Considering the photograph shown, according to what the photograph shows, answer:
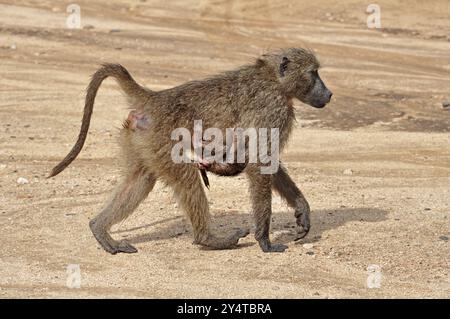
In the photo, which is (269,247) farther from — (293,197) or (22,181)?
(22,181)

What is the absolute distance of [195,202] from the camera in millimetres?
6793

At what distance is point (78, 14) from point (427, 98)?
27.6ft

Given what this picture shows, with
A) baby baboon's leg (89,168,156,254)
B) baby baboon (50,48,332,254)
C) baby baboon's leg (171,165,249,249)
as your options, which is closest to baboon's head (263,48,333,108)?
baby baboon (50,48,332,254)

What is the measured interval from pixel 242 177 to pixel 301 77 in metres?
2.22

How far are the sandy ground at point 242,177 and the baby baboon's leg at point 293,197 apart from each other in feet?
0.52

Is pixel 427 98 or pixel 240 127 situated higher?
pixel 240 127

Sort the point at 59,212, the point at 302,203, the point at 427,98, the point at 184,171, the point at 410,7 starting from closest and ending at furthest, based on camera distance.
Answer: the point at 184,171, the point at 302,203, the point at 59,212, the point at 427,98, the point at 410,7

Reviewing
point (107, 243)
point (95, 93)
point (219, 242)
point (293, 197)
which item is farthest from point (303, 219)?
point (95, 93)

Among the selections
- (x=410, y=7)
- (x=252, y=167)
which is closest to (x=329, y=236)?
(x=252, y=167)

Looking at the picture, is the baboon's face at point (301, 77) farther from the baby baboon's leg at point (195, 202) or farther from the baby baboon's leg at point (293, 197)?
the baby baboon's leg at point (195, 202)

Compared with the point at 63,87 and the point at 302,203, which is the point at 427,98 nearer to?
the point at 63,87

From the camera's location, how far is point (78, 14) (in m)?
19.5

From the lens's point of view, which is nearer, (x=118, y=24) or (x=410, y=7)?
(x=118, y=24)

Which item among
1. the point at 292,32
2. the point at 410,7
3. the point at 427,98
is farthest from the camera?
the point at 410,7
